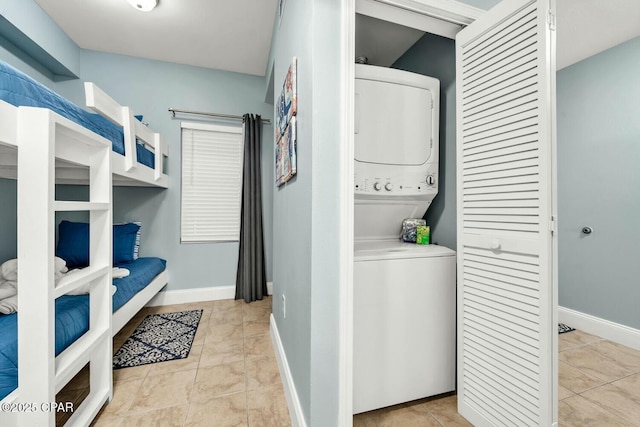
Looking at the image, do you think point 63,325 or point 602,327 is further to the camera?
point 602,327

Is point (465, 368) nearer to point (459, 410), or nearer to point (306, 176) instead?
point (459, 410)

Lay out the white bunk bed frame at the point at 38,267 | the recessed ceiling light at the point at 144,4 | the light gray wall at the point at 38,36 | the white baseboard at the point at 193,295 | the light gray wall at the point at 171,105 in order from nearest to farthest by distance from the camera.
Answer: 1. the white bunk bed frame at the point at 38,267
2. the light gray wall at the point at 38,36
3. the recessed ceiling light at the point at 144,4
4. the light gray wall at the point at 171,105
5. the white baseboard at the point at 193,295

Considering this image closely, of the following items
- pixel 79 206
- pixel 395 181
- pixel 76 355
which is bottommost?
pixel 76 355

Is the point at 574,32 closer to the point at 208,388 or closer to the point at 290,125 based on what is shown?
the point at 290,125

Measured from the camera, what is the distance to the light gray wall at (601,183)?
2023mm

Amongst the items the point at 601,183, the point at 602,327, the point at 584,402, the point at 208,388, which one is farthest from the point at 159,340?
the point at 601,183

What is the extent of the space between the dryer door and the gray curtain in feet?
5.95

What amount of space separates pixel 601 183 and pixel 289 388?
2873mm

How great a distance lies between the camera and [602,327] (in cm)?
218

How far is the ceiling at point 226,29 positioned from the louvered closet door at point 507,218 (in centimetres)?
95

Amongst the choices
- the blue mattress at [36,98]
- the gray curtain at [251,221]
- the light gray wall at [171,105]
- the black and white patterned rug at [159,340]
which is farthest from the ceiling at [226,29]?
the black and white patterned rug at [159,340]

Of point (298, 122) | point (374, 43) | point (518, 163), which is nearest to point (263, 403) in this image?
point (298, 122)

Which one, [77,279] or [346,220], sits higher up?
[346,220]

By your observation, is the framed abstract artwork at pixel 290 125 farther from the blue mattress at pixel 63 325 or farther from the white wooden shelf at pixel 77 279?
the blue mattress at pixel 63 325
